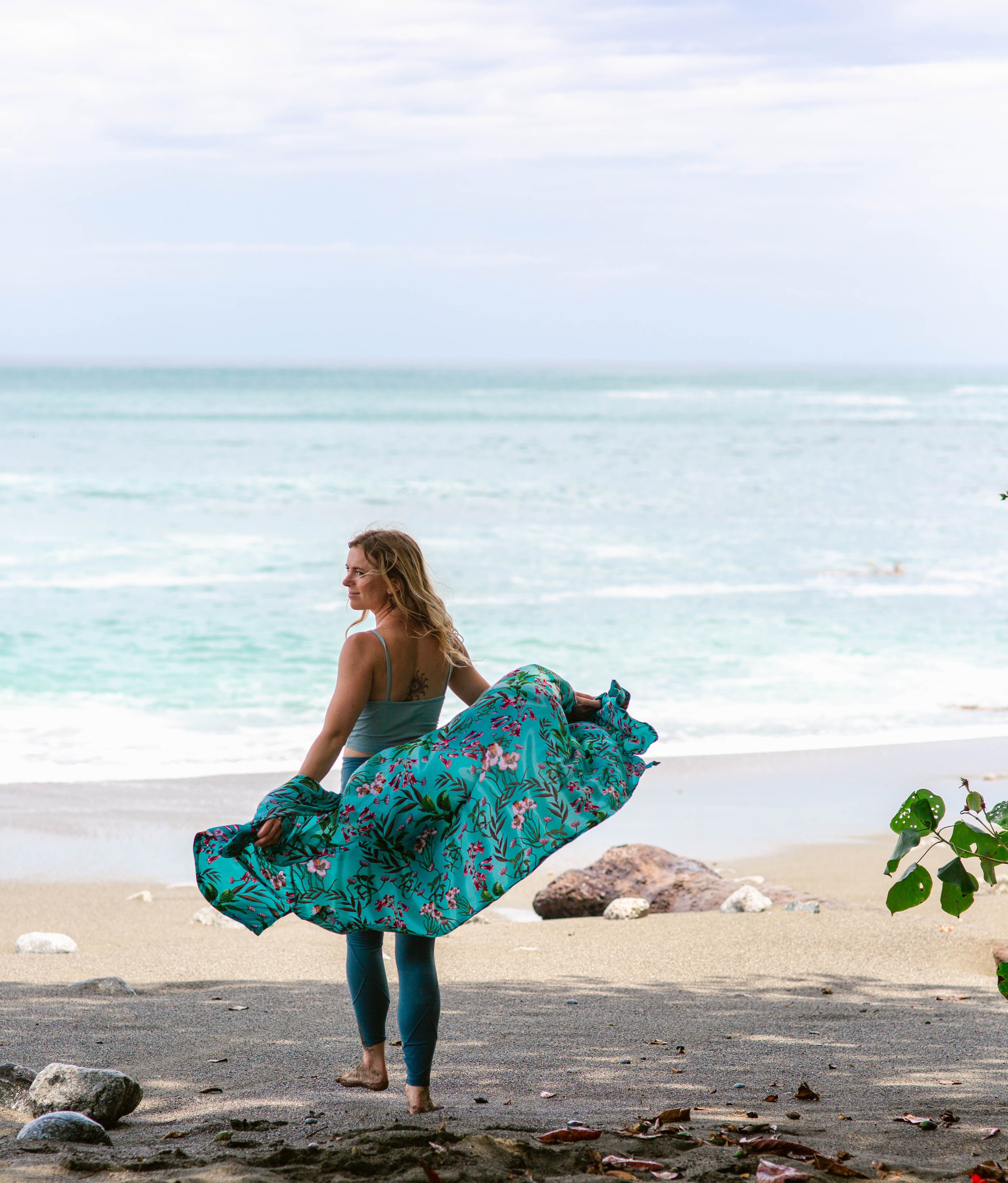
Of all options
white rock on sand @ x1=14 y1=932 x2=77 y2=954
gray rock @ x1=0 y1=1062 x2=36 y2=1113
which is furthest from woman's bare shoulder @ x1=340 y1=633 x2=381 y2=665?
white rock on sand @ x1=14 y1=932 x2=77 y2=954

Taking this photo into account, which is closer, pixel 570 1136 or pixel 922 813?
pixel 570 1136

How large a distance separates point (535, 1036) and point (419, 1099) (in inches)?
46.7

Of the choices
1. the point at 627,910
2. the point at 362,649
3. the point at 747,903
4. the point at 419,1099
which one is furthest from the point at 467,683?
the point at 747,903

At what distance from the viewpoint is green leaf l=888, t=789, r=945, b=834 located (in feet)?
→ 11.3

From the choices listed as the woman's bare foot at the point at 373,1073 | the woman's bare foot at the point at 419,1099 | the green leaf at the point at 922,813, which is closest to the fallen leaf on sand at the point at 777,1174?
the green leaf at the point at 922,813

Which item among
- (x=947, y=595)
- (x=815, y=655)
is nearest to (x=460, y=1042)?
(x=815, y=655)

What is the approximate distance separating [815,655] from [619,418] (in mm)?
55500

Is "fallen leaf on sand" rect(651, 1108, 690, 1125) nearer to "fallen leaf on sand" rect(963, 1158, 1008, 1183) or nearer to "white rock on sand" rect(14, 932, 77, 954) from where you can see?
"fallen leaf on sand" rect(963, 1158, 1008, 1183)

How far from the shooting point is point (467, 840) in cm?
Result: 349

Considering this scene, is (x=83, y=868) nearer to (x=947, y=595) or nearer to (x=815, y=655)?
(x=815, y=655)

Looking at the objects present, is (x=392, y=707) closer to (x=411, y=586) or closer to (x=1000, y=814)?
(x=411, y=586)

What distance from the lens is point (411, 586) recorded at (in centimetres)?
373

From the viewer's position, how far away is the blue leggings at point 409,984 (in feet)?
11.8

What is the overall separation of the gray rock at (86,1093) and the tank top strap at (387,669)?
4.60ft
